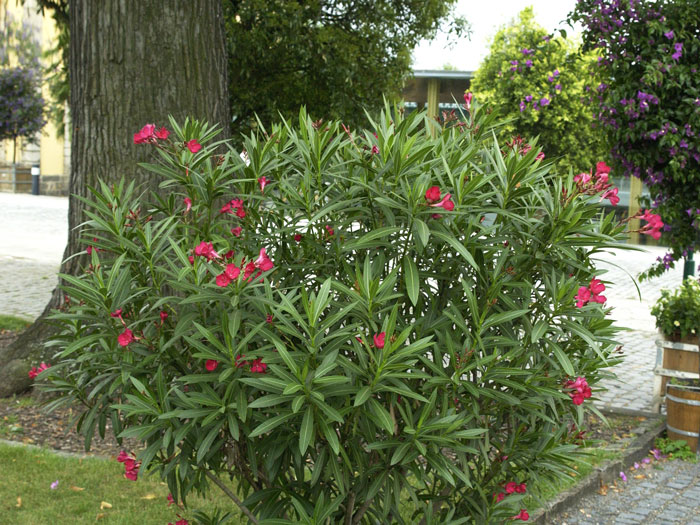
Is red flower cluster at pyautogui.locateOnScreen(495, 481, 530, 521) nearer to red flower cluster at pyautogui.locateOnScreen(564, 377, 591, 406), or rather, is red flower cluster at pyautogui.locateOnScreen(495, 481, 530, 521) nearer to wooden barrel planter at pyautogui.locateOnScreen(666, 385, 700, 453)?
red flower cluster at pyautogui.locateOnScreen(564, 377, 591, 406)

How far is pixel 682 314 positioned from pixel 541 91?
13.2m

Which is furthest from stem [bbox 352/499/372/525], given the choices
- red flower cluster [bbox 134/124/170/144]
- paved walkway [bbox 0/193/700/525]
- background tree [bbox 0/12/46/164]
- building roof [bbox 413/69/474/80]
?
building roof [bbox 413/69/474/80]

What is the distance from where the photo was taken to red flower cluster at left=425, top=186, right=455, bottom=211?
8.33 ft

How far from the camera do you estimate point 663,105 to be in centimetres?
640

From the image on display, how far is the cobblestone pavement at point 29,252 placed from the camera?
11820mm

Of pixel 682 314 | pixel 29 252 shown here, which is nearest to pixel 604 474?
pixel 682 314

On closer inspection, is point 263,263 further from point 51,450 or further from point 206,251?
point 51,450

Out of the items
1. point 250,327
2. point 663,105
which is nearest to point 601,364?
point 250,327

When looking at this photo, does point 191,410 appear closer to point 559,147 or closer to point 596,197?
point 596,197

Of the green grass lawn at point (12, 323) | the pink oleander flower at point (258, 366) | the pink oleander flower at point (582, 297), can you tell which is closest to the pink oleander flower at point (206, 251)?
the pink oleander flower at point (258, 366)

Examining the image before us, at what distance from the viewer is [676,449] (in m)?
6.28

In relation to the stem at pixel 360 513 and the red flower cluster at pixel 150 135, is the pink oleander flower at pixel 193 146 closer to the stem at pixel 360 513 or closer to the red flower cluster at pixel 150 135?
the red flower cluster at pixel 150 135

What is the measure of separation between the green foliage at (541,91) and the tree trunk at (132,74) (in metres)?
13.9

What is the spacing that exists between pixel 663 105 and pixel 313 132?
4315mm
